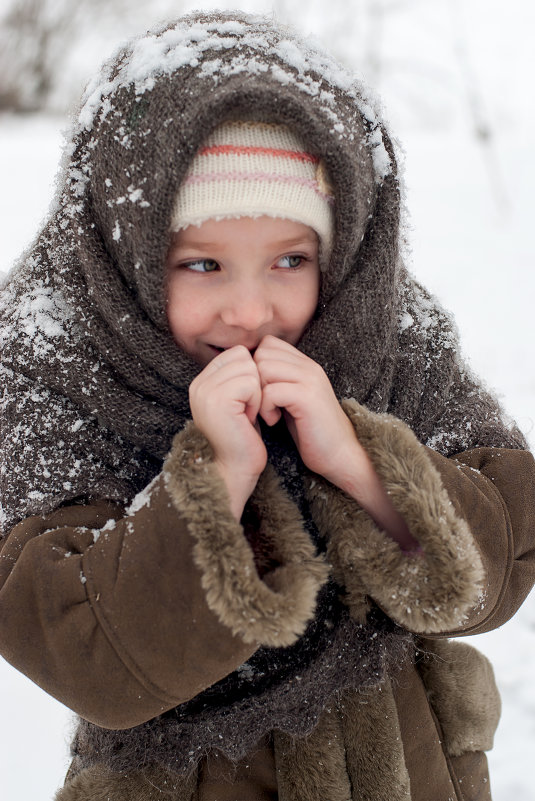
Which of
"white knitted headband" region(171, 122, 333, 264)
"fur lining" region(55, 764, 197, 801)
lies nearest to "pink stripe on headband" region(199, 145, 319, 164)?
"white knitted headband" region(171, 122, 333, 264)

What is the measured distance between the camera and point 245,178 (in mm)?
1112

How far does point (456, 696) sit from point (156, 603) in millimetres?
702

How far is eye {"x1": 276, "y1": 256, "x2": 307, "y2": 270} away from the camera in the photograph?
1224 mm

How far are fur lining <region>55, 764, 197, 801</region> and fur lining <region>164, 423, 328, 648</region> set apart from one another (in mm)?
405

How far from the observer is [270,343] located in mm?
1172

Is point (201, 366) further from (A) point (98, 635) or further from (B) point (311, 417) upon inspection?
(A) point (98, 635)

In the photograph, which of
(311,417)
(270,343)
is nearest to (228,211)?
(270,343)

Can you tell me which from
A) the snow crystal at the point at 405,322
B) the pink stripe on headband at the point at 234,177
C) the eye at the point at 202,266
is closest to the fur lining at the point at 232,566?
the eye at the point at 202,266

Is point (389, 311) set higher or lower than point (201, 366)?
higher

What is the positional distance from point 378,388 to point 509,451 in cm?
26

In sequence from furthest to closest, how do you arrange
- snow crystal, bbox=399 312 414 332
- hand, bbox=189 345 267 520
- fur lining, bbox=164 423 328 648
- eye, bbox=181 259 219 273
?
1. snow crystal, bbox=399 312 414 332
2. eye, bbox=181 259 219 273
3. hand, bbox=189 345 267 520
4. fur lining, bbox=164 423 328 648

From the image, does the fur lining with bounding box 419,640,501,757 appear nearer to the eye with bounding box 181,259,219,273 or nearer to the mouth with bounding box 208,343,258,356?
the mouth with bounding box 208,343,258,356

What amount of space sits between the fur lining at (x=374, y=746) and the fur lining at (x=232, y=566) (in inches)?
12.9

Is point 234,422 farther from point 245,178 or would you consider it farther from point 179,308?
point 245,178
